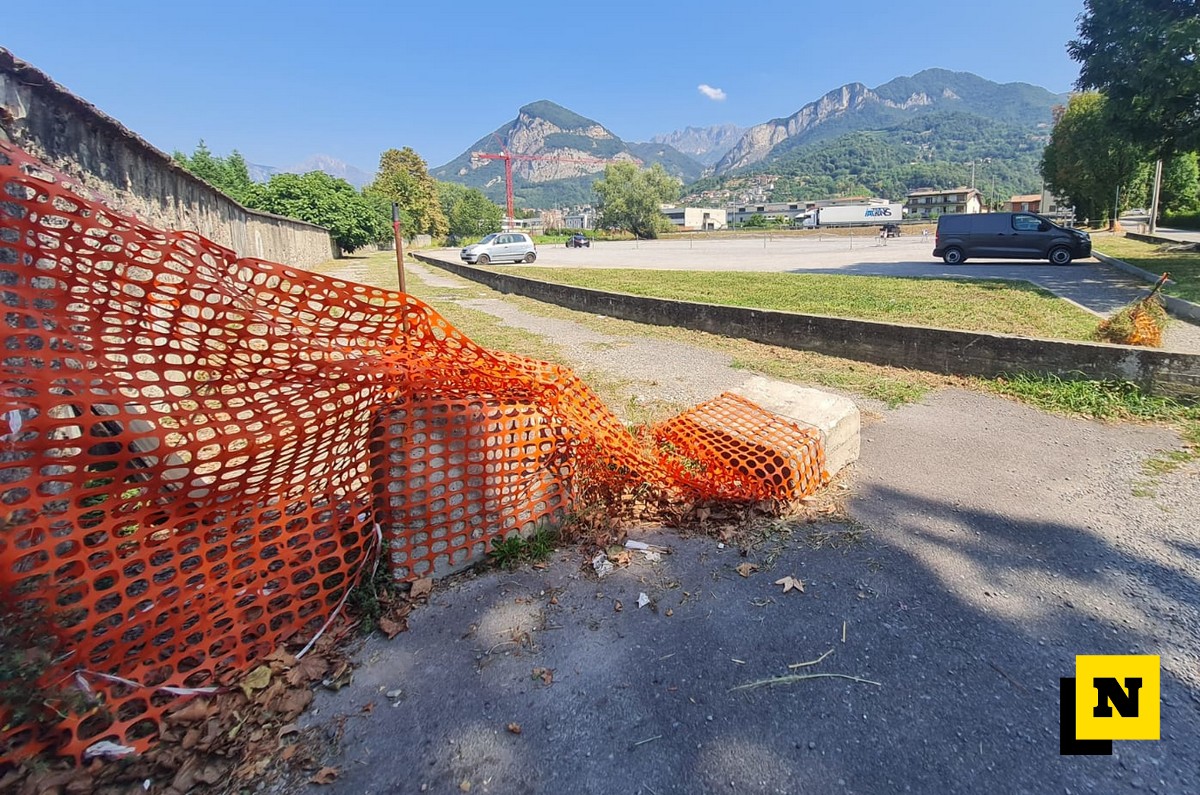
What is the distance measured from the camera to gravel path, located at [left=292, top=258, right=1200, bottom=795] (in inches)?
74.9

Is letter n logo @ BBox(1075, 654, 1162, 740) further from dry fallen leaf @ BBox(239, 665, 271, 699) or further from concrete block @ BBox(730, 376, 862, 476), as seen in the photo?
dry fallen leaf @ BBox(239, 665, 271, 699)

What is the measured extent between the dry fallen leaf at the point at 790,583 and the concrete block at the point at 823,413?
4.14 feet

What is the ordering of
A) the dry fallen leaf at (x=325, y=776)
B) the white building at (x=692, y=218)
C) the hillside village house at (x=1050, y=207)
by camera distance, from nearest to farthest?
the dry fallen leaf at (x=325, y=776) → the hillside village house at (x=1050, y=207) → the white building at (x=692, y=218)

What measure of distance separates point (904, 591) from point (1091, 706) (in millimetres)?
767

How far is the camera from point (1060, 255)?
19375mm

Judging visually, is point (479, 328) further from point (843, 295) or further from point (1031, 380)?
point (1031, 380)

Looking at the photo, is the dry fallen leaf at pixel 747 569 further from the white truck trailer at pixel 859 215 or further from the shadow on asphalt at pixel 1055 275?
the white truck trailer at pixel 859 215

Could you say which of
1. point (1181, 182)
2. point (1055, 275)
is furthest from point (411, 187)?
point (1181, 182)

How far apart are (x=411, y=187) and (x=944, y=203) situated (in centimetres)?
11147

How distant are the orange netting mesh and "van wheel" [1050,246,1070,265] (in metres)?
21.5

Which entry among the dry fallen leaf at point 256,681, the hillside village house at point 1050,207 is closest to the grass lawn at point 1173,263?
the hillside village house at point 1050,207

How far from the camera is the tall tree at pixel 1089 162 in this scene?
3778 centimetres

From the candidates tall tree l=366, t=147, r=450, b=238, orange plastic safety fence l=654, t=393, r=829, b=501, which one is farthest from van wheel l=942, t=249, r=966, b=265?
tall tree l=366, t=147, r=450, b=238

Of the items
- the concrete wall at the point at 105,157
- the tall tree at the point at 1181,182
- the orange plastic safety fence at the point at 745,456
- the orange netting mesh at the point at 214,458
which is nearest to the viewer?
the orange netting mesh at the point at 214,458
